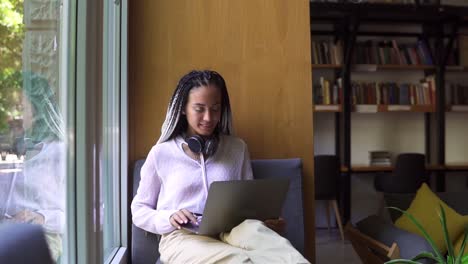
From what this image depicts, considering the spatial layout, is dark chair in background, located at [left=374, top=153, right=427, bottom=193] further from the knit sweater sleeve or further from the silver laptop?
the knit sweater sleeve

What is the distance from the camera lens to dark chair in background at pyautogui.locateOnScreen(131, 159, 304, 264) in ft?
6.45

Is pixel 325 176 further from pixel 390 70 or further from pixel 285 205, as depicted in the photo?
pixel 285 205

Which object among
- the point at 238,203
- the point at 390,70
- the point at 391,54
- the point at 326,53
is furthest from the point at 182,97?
the point at 390,70

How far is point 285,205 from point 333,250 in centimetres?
217

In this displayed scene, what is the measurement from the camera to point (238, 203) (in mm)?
1525

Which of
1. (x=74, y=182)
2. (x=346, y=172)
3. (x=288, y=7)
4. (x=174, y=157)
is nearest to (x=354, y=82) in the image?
(x=346, y=172)

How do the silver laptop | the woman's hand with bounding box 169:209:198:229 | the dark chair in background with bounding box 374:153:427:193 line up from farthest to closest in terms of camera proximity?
the dark chair in background with bounding box 374:153:427:193 → the woman's hand with bounding box 169:209:198:229 → the silver laptop

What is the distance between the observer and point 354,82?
5.07 m

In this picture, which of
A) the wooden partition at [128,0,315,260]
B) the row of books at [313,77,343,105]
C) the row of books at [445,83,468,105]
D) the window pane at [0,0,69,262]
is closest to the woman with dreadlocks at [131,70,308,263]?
the wooden partition at [128,0,315,260]

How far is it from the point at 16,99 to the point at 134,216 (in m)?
0.95

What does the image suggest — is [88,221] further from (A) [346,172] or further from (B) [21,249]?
(A) [346,172]

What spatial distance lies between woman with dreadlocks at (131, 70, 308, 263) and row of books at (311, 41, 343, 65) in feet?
10.7

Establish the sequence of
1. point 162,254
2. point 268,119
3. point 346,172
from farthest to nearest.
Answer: point 346,172 < point 268,119 < point 162,254

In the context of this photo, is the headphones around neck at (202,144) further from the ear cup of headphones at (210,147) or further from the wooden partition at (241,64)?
the wooden partition at (241,64)
